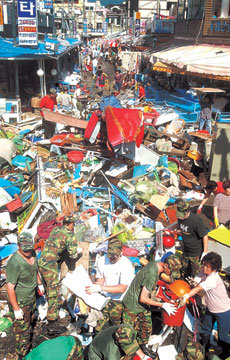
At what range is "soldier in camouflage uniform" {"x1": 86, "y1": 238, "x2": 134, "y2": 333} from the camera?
13.6ft

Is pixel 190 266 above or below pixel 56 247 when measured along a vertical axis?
below

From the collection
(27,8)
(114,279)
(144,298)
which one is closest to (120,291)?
(114,279)

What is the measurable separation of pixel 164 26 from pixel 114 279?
2503 cm

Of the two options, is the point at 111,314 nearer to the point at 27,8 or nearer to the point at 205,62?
the point at 205,62

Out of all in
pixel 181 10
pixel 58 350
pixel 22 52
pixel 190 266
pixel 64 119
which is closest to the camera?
pixel 58 350

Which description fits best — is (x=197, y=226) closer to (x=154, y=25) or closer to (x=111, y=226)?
(x=111, y=226)

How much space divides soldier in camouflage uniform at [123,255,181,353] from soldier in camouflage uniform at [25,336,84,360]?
3.59 feet

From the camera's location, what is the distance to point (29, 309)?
4.46 meters

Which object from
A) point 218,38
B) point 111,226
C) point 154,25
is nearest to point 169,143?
point 111,226

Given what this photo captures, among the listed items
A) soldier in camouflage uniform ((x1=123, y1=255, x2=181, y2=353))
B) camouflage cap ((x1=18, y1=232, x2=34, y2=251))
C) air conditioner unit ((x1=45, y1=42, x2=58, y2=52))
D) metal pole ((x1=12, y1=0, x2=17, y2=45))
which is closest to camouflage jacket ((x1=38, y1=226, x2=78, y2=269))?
camouflage cap ((x1=18, y1=232, x2=34, y2=251))

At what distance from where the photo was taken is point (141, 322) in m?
4.34

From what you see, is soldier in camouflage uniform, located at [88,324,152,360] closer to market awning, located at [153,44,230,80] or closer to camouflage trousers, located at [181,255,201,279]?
camouflage trousers, located at [181,255,201,279]

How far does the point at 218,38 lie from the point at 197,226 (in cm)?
1488

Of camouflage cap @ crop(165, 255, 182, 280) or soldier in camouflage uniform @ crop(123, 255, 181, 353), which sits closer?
soldier in camouflage uniform @ crop(123, 255, 181, 353)
